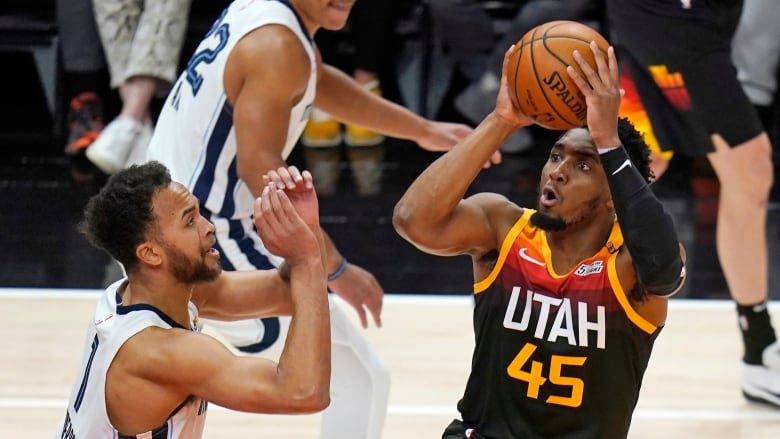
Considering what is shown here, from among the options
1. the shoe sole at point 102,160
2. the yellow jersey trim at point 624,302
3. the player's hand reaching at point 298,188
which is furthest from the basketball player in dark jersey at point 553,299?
the shoe sole at point 102,160

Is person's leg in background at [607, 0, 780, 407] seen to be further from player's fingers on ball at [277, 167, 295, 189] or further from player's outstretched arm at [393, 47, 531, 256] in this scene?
player's fingers on ball at [277, 167, 295, 189]

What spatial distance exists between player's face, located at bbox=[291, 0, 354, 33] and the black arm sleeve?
1.22 m

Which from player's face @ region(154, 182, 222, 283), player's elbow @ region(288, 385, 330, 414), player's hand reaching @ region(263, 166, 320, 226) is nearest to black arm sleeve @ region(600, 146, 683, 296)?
player's hand reaching @ region(263, 166, 320, 226)

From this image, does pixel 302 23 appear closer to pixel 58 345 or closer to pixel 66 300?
pixel 58 345

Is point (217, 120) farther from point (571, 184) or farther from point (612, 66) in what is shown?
point (612, 66)

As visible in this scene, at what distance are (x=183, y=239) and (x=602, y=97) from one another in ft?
3.37

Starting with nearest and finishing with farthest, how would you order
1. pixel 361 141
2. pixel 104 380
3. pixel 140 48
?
pixel 104 380, pixel 140 48, pixel 361 141

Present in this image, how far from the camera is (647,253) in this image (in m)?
3.11

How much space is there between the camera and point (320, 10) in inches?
157

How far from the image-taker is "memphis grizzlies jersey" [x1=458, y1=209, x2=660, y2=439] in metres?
3.30

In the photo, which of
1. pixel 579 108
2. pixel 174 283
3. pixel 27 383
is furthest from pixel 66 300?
pixel 579 108

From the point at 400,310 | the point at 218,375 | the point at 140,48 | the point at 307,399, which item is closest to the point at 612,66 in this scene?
the point at 307,399

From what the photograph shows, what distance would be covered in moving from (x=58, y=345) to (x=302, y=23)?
217cm

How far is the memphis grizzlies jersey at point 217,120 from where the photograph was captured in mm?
3953
